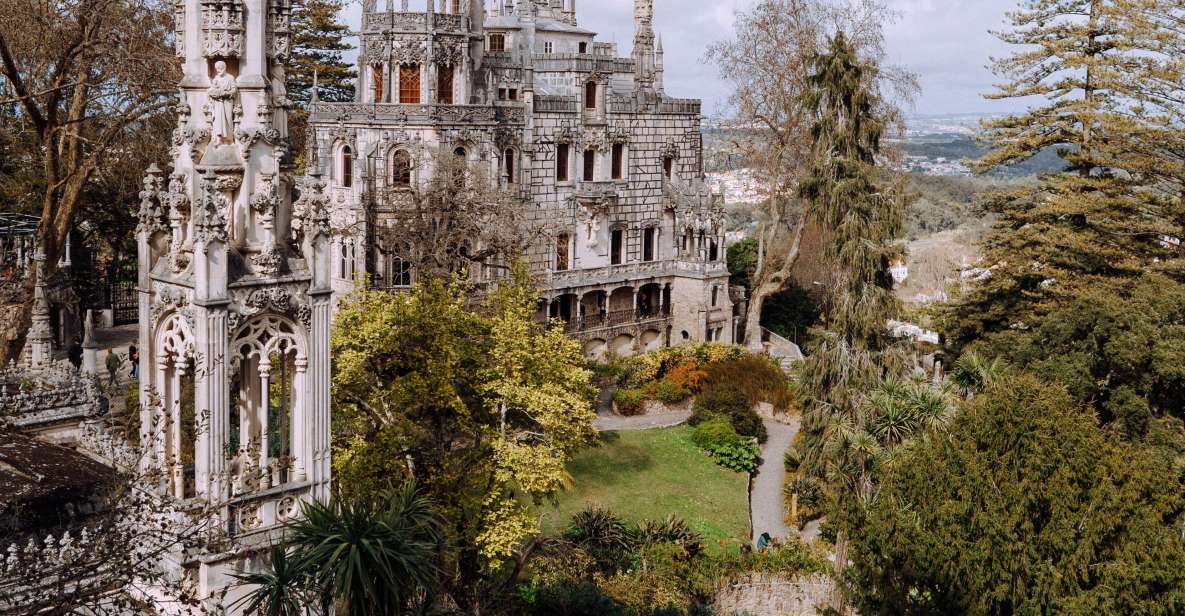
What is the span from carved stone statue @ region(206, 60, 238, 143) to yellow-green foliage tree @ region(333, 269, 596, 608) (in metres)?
7.64

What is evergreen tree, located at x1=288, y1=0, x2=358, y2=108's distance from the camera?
54625mm

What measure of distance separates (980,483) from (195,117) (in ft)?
43.9

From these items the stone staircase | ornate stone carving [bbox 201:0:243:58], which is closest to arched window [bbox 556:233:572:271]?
the stone staircase

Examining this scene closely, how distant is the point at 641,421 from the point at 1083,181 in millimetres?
16067

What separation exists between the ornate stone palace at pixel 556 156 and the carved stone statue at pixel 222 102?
2665 centimetres

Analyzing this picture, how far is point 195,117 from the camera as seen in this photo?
37.3 feet

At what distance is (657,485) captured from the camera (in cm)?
3253

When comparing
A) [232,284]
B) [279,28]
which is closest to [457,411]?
[232,284]

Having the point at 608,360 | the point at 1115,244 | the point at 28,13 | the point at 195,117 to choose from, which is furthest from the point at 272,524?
the point at 608,360

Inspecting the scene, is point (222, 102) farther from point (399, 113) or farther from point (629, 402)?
point (399, 113)

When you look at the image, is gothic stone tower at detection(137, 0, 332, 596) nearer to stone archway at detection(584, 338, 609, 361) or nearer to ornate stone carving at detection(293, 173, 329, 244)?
ornate stone carving at detection(293, 173, 329, 244)

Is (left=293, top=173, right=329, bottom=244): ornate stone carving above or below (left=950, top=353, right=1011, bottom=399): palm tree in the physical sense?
above

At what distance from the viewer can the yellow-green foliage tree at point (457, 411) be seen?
1850 cm

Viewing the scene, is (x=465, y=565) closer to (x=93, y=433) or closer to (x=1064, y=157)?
(x=93, y=433)
